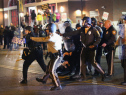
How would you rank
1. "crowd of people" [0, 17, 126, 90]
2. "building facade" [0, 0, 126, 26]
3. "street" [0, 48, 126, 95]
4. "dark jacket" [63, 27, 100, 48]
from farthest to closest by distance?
"building facade" [0, 0, 126, 26] → "dark jacket" [63, 27, 100, 48] → "crowd of people" [0, 17, 126, 90] → "street" [0, 48, 126, 95]

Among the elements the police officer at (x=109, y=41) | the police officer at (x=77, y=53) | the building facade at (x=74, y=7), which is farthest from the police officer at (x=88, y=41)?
the building facade at (x=74, y=7)

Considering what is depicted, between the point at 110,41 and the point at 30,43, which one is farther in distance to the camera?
the point at 110,41

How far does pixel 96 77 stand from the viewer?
25.5 ft

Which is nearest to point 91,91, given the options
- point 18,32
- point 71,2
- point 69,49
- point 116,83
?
point 116,83

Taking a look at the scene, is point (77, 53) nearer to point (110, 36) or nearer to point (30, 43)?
point (110, 36)

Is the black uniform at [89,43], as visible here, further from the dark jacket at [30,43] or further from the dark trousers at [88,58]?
the dark jacket at [30,43]

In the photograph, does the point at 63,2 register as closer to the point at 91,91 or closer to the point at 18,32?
the point at 18,32

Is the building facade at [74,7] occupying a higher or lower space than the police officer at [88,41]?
higher

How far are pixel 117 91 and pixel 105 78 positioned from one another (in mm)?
1213

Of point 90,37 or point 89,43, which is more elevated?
point 90,37

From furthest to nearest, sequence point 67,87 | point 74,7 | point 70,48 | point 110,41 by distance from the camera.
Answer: point 74,7 < point 110,41 < point 70,48 < point 67,87

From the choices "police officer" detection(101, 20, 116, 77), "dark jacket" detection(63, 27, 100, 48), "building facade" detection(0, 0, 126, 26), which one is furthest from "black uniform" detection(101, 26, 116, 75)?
"building facade" detection(0, 0, 126, 26)

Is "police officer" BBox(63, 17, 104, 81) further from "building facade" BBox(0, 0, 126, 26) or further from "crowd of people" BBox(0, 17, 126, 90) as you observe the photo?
"building facade" BBox(0, 0, 126, 26)

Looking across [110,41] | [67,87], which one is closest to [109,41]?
[110,41]
